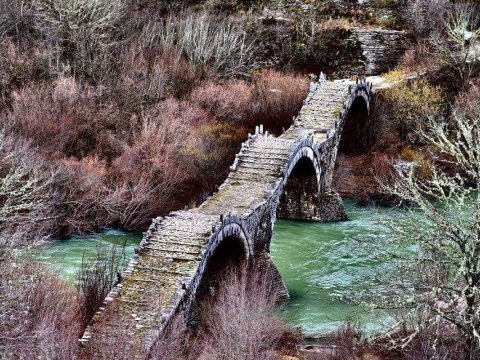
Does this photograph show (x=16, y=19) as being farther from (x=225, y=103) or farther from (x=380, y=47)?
(x=380, y=47)

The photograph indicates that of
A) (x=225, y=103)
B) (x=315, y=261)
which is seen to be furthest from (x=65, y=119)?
(x=315, y=261)

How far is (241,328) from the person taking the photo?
77.2ft

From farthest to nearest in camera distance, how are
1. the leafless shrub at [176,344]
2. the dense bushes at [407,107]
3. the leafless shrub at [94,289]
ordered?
the dense bushes at [407,107] → the leafless shrub at [94,289] → the leafless shrub at [176,344]

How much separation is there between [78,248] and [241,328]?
14.2 m

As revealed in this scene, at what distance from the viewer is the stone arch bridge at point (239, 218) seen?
2522 centimetres

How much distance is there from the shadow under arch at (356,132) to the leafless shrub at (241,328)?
26379 millimetres

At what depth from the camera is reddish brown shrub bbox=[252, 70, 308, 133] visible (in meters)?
49.9

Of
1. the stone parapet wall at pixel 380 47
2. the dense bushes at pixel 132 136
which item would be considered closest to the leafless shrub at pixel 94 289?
the dense bushes at pixel 132 136

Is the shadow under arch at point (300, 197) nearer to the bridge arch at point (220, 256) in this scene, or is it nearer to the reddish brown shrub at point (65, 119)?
the reddish brown shrub at point (65, 119)

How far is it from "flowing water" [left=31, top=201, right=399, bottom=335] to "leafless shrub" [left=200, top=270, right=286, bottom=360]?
4.25 m

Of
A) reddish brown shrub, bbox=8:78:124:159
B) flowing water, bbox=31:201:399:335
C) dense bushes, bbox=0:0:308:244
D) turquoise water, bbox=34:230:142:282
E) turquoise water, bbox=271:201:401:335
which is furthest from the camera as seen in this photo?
reddish brown shrub, bbox=8:78:124:159

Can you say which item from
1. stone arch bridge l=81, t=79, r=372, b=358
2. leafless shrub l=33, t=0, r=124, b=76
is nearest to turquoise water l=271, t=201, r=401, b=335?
stone arch bridge l=81, t=79, r=372, b=358

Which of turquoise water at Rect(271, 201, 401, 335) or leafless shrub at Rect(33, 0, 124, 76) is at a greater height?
leafless shrub at Rect(33, 0, 124, 76)

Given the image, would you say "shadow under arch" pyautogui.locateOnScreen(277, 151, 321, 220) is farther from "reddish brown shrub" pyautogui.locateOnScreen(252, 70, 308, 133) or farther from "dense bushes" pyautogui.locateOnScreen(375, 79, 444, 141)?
"dense bushes" pyautogui.locateOnScreen(375, 79, 444, 141)
